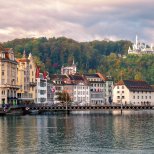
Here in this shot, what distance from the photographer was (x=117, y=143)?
70062 mm

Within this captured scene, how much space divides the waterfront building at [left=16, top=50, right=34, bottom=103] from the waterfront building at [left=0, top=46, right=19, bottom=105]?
8.55 meters

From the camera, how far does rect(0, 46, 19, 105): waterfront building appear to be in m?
157

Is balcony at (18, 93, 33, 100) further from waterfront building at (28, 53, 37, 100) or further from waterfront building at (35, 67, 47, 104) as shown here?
waterfront building at (35, 67, 47, 104)

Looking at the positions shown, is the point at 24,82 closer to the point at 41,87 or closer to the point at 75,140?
the point at 41,87

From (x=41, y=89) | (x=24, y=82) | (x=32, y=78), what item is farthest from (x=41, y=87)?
(x=24, y=82)

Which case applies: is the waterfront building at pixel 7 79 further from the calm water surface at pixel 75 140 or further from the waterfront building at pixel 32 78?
the calm water surface at pixel 75 140

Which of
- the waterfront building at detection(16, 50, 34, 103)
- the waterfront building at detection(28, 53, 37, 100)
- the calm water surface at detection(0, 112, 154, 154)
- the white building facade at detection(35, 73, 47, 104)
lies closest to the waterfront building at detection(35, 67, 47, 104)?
the white building facade at detection(35, 73, 47, 104)

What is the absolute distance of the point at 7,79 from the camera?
523 ft

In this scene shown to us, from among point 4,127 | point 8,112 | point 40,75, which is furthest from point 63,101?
point 4,127

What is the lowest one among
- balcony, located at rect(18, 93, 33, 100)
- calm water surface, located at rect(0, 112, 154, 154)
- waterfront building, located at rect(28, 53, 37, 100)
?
calm water surface, located at rect(0, 112, 154, 154)

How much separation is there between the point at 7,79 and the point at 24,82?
18385 mm

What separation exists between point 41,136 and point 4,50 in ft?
278

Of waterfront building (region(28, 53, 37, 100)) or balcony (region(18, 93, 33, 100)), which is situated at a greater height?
waterfront building (region(28, 53, 37, 100))

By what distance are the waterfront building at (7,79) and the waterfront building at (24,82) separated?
855cm
